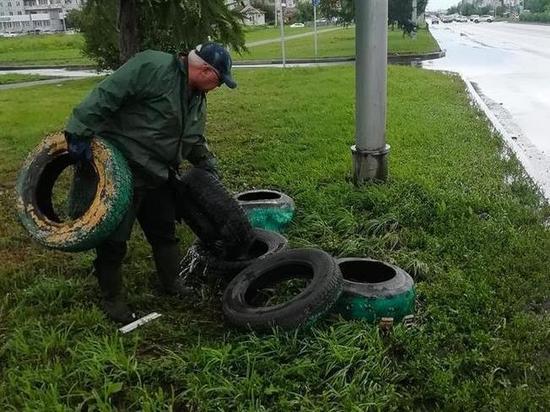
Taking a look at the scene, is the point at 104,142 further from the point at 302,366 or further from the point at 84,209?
the point at 302,366

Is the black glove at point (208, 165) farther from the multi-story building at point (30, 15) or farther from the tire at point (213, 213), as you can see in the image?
the multi-story building at point (30, 15)

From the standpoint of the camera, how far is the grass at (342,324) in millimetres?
3035

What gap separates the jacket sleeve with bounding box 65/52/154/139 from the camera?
3.36 metres

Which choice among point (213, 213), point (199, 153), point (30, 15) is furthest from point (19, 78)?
point (30, 15)

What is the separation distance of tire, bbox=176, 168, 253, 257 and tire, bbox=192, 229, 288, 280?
8cm

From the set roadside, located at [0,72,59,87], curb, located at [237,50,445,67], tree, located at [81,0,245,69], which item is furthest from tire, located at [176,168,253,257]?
curb, located at [237,50,445,67]

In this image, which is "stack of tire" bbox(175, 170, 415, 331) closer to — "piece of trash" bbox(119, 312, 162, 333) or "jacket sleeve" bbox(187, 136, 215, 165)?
"jacket sleeve" bbox(187, 136, 215, 165)

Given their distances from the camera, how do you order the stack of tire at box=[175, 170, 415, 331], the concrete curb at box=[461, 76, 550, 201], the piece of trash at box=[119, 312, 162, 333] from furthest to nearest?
the concrete curb at box=[461, 76, 550, 201] → the piece of trash at box=[119, 312, 162, 333] → the stack of tire at box=[175, 170, 415, 331]

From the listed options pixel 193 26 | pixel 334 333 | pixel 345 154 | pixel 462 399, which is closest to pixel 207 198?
pixel 334 333

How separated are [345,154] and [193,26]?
2.45 m

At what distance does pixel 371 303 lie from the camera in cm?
361

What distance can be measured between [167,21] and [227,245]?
3.57 metres

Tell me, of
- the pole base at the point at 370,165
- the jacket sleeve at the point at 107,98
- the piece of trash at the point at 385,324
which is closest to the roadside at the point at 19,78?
the pole base at the point at 370,165

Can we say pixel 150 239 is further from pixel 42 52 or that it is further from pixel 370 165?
pixel 42 52
